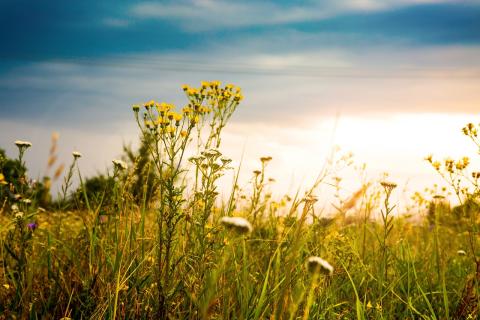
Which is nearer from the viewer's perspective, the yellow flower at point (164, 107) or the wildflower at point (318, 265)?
the wildflower at point (318, 265)

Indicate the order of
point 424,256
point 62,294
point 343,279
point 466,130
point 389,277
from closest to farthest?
point 62,294 < point 343,279 < point 466,130 < point 389,277 < point 424,256

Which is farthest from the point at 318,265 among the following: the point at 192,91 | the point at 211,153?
the point at 192,91

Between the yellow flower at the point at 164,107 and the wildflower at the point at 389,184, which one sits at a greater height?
the yellow flower at the point at 164,107

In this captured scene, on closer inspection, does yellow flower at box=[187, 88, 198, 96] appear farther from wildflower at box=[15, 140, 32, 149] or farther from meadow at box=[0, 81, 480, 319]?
wildflower at box=[15, 140, 32, 149]

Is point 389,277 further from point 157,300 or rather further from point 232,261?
point 157,300

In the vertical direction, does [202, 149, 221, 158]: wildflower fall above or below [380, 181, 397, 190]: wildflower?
above

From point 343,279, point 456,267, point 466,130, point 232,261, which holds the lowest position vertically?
point 456,267

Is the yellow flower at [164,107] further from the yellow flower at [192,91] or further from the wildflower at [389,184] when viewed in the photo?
the wildflower at [389,184]

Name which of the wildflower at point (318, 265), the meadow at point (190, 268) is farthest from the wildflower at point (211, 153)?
the wildflower at point (318, 265)

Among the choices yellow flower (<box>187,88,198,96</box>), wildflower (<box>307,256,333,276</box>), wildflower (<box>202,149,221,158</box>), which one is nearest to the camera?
wildflower (<box>307,256,333,276</box>)

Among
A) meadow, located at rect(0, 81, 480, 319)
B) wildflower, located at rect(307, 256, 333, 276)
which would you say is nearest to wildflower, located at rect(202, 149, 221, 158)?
meadow, located at rect(0, 81, 480, 319)

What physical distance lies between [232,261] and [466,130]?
2.26 metres

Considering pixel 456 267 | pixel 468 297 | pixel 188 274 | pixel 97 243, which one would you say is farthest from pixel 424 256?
pixel 97 243

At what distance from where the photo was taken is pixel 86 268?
3127mm
